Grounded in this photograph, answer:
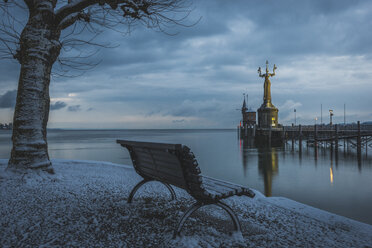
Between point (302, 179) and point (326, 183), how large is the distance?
1.36m

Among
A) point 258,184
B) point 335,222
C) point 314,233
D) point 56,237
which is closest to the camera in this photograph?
point 56,237

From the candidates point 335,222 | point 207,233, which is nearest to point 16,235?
point 207,233

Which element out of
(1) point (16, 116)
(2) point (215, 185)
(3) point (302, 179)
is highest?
(1) point (16, 116)

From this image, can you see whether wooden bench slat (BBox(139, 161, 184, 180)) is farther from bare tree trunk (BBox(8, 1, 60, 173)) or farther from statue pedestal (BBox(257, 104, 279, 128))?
statue pedestal (BBox(257, 104, 279, 128))

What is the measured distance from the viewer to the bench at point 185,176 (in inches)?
113

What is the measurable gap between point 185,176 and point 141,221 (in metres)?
1.23

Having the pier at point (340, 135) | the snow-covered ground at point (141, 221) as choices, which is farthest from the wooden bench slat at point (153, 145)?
the pier at point (340, 135)

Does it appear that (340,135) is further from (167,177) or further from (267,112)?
(167,177)

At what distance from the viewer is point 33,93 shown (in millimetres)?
5867

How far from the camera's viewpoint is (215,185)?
352 cm

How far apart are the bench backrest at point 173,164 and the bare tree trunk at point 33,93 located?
3296 millimetres

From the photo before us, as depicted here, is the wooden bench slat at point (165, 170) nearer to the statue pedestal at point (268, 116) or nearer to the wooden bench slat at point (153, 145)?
the wooden bench slat at point (153, 145)

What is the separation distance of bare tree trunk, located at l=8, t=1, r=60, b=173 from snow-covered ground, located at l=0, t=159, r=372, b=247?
645mm

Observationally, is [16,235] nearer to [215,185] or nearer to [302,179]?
[215,185]
